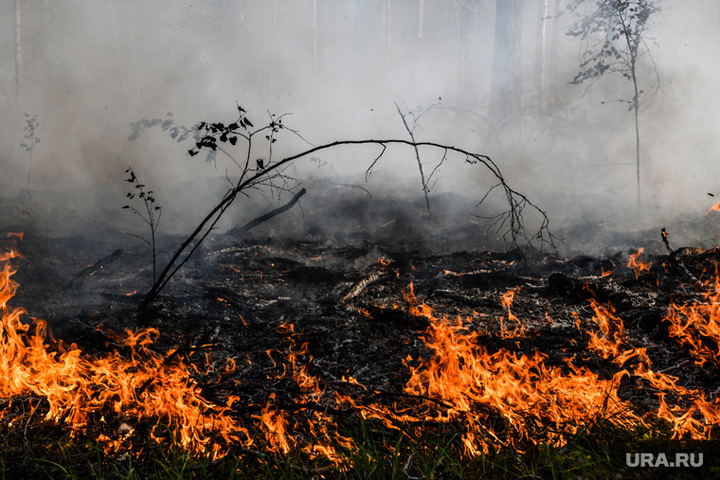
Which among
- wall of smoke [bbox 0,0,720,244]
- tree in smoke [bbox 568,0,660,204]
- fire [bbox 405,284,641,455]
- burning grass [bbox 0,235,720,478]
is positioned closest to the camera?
burning grass [bbox 0,235,720,478]

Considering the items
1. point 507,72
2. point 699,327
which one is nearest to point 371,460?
point 699,327

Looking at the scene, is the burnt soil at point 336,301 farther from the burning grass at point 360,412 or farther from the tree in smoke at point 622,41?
the tree in smoke at point 622,41

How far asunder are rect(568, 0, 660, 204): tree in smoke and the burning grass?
8779 mm

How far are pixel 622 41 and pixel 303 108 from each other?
10.9 m

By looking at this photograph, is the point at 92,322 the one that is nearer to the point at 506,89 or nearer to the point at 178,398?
the point at 178,398

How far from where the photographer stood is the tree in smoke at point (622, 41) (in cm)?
1084

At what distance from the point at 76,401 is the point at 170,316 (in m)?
1.84

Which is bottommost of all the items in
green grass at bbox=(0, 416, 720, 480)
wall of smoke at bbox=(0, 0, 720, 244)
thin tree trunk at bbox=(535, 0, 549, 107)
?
green grass at bbox=(0, 416, 720, 480)

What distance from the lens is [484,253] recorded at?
7430 mm

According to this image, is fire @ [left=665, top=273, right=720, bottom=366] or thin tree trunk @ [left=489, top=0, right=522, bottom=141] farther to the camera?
thin tree trunk @ [left=489, top=0, right=522, bottom=141]

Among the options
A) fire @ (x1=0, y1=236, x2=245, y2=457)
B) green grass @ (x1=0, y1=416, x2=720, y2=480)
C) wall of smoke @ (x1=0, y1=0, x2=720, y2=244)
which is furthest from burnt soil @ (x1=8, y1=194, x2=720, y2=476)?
wall of smoke @ (x1=0, y1=0, x2=720, y2=244)

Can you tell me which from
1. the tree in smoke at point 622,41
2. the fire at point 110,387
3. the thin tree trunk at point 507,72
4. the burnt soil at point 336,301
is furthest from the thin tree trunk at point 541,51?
the fire at point 110,387

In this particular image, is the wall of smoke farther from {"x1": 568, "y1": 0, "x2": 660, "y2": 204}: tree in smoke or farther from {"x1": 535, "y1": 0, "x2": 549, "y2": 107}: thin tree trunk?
{"x1": 568, "y1": 0, "x2": 660, "y2": 204}: tree in smoke

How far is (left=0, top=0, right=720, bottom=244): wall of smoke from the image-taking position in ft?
41.0
